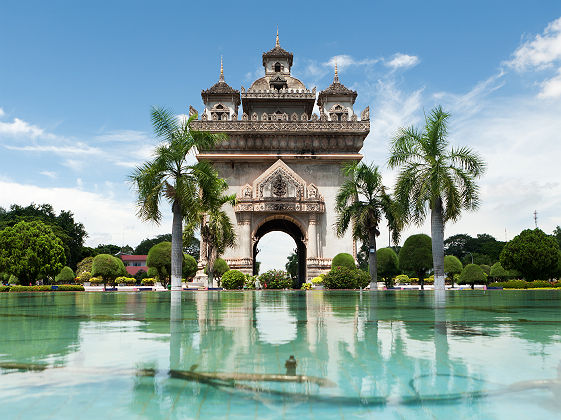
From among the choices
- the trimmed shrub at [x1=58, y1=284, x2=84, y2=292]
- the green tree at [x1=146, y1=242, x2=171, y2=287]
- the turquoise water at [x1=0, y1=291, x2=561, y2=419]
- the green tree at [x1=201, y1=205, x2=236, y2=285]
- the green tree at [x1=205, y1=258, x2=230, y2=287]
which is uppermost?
the green tree at [x1=201, y1=205, x2=236, y2=285]

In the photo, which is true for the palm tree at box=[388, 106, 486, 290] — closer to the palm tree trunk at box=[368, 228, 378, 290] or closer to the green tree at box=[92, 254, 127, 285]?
the palm tree trunk at box=[368, 228, 378, 290]

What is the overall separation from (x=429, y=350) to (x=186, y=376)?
2242 mm

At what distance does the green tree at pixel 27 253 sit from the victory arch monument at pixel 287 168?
11278 millimetres

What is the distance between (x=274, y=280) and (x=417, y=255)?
46.2 feet

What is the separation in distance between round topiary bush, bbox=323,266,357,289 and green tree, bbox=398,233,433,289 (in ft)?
44.4

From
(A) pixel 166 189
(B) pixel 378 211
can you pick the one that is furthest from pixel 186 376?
(B) pixel 378 211

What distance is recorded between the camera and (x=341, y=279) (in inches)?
1067

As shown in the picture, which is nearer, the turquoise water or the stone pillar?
the turquoise water

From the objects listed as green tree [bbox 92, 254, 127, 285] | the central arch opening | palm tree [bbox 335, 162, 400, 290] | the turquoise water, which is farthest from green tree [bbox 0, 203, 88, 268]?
the turquoise water

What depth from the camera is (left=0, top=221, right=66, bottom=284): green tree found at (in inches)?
1375

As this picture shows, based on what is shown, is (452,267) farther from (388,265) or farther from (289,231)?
(289,231)

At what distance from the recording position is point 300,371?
362 centimetres

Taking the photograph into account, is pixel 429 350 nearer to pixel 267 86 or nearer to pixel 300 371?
pixel 300 371

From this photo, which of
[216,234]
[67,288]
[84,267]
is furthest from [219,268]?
[84,267]
